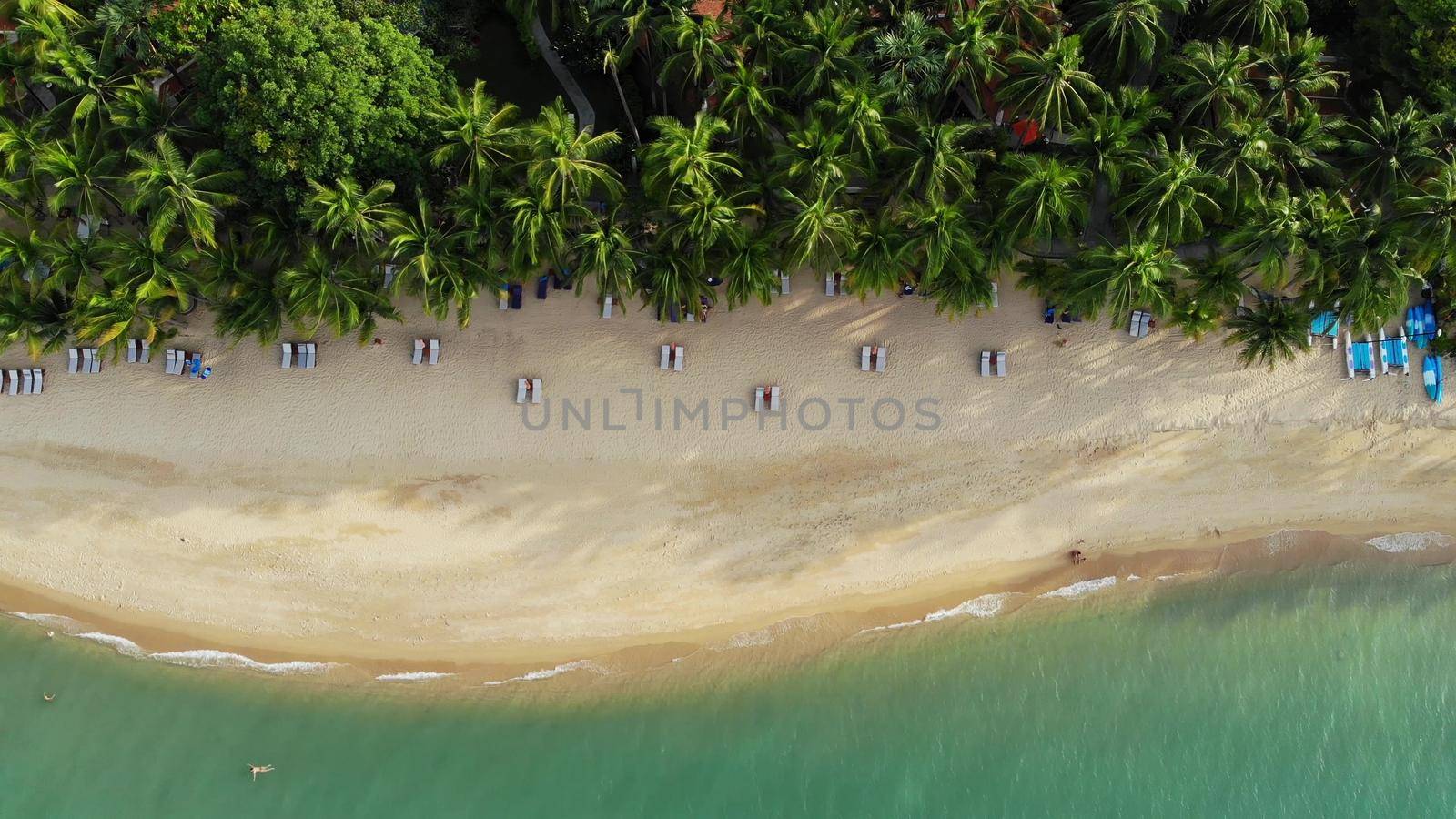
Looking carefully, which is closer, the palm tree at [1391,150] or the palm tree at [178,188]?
the palm tree at [178,188]

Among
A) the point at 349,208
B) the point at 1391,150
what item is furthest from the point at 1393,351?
the point at 349,208

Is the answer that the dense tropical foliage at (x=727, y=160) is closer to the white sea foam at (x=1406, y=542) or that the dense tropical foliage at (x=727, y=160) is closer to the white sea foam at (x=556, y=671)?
the white sea foam at (x=1406, y=542)

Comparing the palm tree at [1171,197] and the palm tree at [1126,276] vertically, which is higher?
the palm tree at [1171,197]

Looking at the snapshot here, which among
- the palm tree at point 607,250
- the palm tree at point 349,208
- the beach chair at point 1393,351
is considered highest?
the palm tree at point 349,208

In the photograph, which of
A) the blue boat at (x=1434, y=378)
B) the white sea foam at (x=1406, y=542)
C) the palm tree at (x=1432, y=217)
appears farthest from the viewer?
the white sea foam at (x=1406, y=542)

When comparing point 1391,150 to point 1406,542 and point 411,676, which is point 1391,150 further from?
point 411,676

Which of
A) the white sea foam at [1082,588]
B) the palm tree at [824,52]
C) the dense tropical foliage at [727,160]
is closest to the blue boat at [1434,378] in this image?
the dense tropical foliage at [727,160]

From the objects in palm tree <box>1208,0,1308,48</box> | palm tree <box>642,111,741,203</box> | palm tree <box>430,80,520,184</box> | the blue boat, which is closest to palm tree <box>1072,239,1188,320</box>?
palm tree <box>1208,0,1308,48</box>
